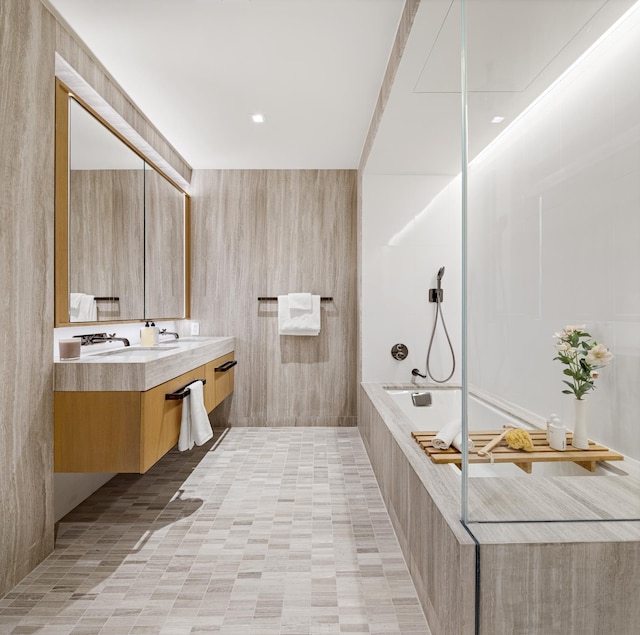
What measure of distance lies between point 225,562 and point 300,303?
2467 mm

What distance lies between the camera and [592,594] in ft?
3.73

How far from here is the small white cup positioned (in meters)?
2.19

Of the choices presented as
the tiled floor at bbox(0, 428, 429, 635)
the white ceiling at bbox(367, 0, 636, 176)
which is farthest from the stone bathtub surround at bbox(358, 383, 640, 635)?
the white ceiling at bbox(367, 0, 636, 176)

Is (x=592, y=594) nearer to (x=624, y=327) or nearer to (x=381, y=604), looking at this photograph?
(x=624, y=327)

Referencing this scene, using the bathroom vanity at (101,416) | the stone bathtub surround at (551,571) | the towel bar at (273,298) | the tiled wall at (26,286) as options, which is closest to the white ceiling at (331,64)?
the tiled wall at (26,286)

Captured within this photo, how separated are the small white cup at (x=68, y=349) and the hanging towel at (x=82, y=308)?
23 cm

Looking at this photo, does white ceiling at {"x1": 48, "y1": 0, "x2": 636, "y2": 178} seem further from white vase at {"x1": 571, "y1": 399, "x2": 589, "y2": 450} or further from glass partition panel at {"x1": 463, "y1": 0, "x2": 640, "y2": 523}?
white vase at {"x1": 571, "y1": 399, "x2": 589, "y2": 450}

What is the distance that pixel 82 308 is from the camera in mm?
2512

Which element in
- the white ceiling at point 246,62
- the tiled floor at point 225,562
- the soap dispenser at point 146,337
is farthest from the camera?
the soap dispenser at point 146,337

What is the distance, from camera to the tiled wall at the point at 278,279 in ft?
14.0

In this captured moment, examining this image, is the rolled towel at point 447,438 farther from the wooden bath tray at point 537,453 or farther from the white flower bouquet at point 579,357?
the white flower bouquet at point 579,357

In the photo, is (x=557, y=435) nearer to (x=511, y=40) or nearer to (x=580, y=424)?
(x=580, y=424)

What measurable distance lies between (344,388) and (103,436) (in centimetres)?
247

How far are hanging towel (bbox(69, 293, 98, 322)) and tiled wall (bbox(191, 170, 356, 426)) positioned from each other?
1672 millimetres
